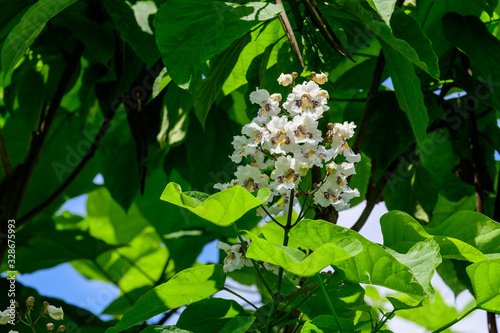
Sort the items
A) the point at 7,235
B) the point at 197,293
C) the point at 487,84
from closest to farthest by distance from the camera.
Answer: the point at 197,293 → the point at 487,84 → the point at 7,235

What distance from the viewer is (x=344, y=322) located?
18.1 inches

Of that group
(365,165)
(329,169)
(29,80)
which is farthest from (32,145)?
(329,169)

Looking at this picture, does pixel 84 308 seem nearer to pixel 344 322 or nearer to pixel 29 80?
pixel 29 80

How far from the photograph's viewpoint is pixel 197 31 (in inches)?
22.4

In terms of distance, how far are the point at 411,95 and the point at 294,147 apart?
0.22 meters

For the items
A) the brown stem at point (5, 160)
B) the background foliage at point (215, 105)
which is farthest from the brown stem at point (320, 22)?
the brown stem at point (5, 160)

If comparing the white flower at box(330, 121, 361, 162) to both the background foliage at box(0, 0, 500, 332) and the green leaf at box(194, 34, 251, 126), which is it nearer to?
the background foliage at box(0, 0, 500, 332)

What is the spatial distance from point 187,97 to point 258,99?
342 millimetres

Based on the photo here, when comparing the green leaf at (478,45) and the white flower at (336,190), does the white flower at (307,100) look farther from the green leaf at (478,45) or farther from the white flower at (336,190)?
the green leaf at (478,45)

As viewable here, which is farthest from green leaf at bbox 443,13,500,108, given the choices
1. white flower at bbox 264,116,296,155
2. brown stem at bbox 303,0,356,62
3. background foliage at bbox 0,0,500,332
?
white flower at bbox 264,116,296,155

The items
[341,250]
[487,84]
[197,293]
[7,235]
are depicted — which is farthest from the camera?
[7,235]

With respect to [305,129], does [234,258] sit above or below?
below

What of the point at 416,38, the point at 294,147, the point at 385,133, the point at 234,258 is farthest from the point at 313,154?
the point at 385,133

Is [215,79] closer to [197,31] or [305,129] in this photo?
[197,31]
